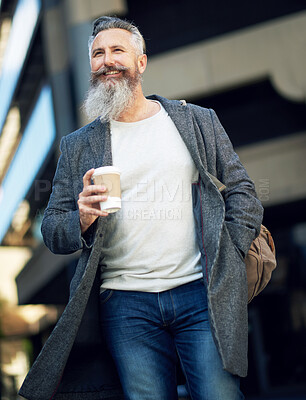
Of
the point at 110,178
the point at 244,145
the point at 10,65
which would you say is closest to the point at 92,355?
the point at 110,178

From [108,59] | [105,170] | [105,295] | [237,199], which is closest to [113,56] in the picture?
[108,59]

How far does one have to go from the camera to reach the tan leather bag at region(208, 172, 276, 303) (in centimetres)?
258

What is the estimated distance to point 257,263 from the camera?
8.50 ft

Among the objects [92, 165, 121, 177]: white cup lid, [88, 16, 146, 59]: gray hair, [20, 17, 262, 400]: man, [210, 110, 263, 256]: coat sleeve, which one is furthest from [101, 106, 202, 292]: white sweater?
[88, 16, 146, 59]: gray hair

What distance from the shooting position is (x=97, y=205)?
97.0 inches

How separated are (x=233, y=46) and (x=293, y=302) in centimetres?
512

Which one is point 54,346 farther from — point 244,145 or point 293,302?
point 293,302

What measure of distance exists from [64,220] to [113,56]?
882mm

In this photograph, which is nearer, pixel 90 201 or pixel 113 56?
pixel 90 201

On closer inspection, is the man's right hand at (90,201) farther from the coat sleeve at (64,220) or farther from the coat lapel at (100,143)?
the coat lapel at (100,143)

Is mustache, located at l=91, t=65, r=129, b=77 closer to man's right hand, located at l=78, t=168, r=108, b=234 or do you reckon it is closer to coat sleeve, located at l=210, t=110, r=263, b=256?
coat sleeve, located at l=210, t=110, r=263, b=256

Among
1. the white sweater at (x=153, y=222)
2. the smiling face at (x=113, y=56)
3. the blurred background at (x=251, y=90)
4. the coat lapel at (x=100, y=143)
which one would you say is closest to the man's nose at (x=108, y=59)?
the smiling face at (x=113, y=56)

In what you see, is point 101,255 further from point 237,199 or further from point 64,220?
point 237,199

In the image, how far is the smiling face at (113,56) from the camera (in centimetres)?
280
